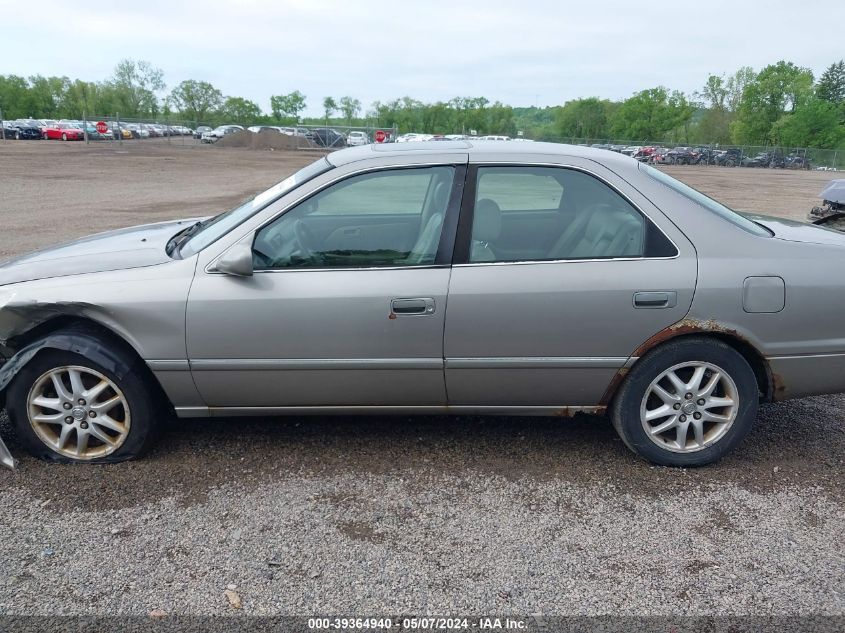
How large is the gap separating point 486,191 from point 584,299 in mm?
754

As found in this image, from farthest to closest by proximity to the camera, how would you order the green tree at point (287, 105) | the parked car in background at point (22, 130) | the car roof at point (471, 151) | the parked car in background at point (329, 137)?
the green tree at point (287, 105) < the parked car in background at point (22, 130) < the parked car in background at point (329, 137) < the car roof at point (471, 151)

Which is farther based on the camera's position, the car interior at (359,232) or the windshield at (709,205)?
the windshield at (709,205)

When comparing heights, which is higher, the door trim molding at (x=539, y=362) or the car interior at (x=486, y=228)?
the car interior at (x=486, y=228)

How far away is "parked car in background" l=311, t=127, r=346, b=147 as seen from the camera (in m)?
40.7

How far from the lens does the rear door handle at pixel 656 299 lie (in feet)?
10.7

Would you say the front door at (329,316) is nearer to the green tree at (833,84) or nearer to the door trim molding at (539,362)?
the door trim molding at (539,362)

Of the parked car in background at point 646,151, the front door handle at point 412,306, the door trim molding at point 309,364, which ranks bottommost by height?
the parked car in background at point 646,151

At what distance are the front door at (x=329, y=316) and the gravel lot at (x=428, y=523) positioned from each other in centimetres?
42

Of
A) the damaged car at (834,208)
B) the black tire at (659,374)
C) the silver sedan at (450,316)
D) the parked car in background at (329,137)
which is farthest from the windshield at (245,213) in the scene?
the parked car in background at (329,137)

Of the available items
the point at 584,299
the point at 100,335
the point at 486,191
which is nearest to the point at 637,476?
the point at 584,299

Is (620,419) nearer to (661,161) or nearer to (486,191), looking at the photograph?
(486,191)

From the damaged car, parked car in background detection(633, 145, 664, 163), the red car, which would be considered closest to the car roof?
the damaged car

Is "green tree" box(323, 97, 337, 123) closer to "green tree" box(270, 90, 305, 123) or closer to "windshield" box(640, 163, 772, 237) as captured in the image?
"green tree" box(270, 90, 305, 123)

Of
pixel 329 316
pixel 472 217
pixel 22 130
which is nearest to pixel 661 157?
pixel 22 130
